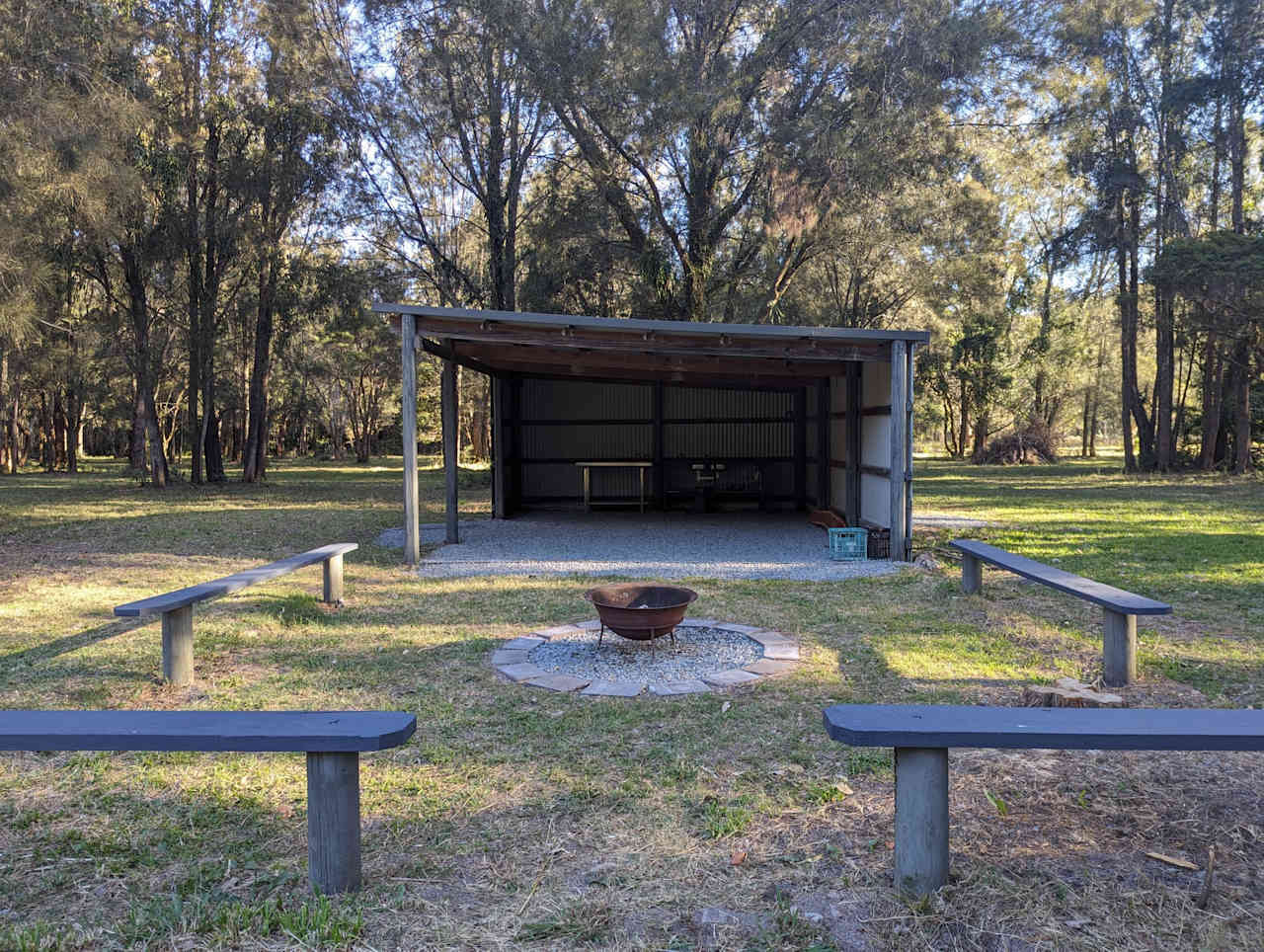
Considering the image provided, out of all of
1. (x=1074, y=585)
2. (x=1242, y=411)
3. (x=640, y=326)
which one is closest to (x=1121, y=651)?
(x=1074, y=585)

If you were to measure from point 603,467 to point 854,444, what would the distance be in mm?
4829

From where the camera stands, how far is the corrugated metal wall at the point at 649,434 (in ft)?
44.9

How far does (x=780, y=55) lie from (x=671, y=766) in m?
12.9

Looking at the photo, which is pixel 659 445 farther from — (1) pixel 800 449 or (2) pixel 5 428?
(2) pixel 5 428

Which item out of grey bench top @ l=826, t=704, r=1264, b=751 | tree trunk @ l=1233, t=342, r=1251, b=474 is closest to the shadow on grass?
grey bench top @ l=826, t=704, r=1264, b=751

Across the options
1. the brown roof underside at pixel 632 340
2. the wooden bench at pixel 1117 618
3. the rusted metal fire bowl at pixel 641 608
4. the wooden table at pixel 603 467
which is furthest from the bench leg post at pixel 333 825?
the wooden table at pixel 603 467

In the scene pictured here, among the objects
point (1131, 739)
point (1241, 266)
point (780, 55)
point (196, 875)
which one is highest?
point (780, 55)

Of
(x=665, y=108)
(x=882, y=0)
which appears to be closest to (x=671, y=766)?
(x=665, y=108)

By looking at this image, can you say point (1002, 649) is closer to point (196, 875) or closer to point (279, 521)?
point (196, 875)

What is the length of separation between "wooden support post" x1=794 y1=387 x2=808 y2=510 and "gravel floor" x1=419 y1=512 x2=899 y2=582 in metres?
1.28

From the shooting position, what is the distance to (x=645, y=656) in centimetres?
468

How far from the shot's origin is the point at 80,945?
2016 millimetres

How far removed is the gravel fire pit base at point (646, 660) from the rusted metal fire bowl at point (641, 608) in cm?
19

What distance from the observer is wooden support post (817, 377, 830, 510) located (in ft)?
39.2
